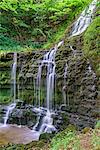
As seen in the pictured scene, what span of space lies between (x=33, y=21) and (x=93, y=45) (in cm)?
1085

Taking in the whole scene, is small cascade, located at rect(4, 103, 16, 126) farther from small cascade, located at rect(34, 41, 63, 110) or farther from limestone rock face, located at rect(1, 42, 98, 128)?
small cascade, located at rect(34, 41, 63, 110)

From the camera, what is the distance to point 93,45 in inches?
400

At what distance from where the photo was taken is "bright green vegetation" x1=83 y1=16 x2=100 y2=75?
9.61m

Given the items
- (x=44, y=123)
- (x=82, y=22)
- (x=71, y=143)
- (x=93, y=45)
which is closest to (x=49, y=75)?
(x=44, y=123)

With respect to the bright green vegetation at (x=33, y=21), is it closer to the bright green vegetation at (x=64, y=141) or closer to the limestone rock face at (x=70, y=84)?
the limestone rock face at (x=70, y=84)

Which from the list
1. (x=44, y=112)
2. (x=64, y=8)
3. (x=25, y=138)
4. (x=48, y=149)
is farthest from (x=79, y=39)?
(x=64, y=8)

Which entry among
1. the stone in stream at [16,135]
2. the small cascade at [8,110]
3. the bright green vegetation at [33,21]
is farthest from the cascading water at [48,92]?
the bright green vegetation at [33,21]

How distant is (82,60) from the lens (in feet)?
32.6

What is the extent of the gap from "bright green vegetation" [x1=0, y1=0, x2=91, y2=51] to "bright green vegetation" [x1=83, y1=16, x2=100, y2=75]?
22.3 ft

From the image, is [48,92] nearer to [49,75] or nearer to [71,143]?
[49,75]

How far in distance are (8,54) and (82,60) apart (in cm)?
398

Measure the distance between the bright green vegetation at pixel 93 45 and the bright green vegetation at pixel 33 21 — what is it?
6.79m

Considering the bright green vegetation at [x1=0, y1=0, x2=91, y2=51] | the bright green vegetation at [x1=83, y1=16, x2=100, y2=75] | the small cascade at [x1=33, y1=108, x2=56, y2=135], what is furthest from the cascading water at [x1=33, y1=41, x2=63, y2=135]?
the bright green vegetation at [x1=0, y1=0, x2=91, y2=51]

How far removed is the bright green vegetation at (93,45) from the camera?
31.5ft
